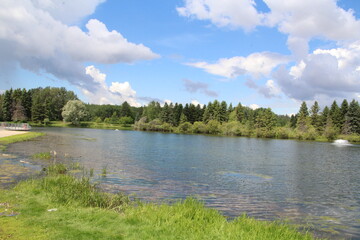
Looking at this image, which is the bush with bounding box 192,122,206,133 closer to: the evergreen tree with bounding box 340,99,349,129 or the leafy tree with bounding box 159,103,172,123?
the leafy tree with bounding box 159,103,172,123

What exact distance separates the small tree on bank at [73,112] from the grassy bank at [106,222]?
4974 inches

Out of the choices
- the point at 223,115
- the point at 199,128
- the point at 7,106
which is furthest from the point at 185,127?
the point at 7,106

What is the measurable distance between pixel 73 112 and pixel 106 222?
433 ft

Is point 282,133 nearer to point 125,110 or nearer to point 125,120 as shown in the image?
point 125,120

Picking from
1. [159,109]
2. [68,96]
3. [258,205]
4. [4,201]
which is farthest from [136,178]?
[68,96]

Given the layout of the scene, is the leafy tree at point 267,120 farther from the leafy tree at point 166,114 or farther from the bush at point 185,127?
the leafy tree at point 166,114

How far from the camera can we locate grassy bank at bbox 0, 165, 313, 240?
8703mm

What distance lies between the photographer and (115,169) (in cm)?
2702

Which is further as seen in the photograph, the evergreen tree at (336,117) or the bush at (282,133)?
the bush at (282,133)

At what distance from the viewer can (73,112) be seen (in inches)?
5221

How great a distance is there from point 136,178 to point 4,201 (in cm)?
1197

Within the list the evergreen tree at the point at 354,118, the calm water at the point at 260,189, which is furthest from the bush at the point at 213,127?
the calm water at the point at 260,189

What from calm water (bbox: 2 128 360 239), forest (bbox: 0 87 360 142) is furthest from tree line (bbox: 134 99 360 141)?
calm water (bbox: 2 128 360 239)

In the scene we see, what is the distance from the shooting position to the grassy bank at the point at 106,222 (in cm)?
870
